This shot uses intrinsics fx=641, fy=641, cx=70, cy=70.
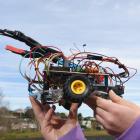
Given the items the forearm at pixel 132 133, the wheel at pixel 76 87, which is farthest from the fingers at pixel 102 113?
the wheel at pixel 76 87

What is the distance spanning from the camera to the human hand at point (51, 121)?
3.48m

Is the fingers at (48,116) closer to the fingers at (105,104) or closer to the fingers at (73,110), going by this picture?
the fingers at (73,110)

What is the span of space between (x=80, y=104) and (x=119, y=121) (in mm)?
823

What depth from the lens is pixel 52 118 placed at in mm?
3693

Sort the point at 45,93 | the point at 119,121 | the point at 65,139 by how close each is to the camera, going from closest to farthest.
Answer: the point at 119,121 < the point at 65,139 < the point at 45,93

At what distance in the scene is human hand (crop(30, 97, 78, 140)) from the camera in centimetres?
348

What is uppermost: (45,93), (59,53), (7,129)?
(59,53)

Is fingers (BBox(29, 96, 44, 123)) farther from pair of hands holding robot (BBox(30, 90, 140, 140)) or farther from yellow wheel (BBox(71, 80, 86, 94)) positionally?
pair of hands holding robot (BBox(30, 90, 140, 140))

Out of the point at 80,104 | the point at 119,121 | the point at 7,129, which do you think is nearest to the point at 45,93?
the point at 80,104

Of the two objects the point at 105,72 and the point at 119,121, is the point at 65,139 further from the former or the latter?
the point at 119,121

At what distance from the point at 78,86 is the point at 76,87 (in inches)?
1.2

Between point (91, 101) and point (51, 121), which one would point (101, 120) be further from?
point (51, 121)

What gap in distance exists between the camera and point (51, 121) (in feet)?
12.1

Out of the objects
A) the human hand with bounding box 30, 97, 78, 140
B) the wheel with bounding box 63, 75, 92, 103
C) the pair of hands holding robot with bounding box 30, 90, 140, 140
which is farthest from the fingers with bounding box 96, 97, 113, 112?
the human hand with bounding box 30, 97, 78, 140
